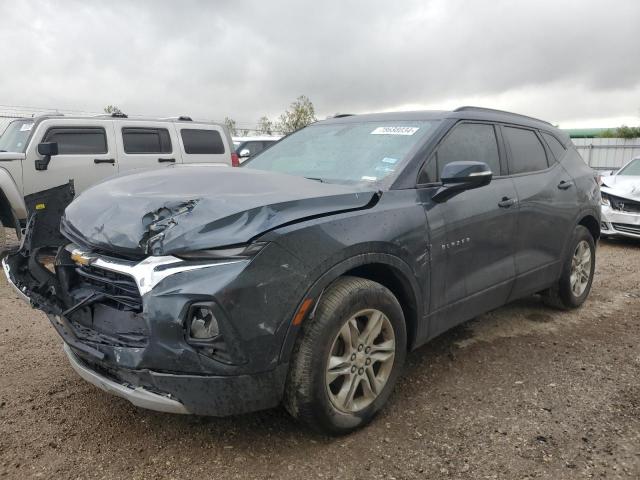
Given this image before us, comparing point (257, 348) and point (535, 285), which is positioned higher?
point (257, 348)

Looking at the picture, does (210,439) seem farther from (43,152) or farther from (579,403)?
(43,152)

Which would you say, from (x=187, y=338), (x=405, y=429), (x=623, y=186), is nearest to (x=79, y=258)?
(x=187, y=338)

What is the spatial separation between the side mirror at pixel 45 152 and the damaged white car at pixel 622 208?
28.0 feet

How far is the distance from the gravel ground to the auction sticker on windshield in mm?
1603

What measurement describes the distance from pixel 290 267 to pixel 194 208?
1.74ft

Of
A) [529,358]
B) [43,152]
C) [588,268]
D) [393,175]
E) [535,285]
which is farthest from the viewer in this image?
[43,152]

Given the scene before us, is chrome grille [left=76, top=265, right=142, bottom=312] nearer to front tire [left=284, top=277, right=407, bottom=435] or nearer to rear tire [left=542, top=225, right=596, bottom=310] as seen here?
front tire [left=284, top=277, right=407, bottom=435]

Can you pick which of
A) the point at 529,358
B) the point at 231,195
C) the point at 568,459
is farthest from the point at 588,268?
the point at 231,195

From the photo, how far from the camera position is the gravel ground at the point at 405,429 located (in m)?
2.55

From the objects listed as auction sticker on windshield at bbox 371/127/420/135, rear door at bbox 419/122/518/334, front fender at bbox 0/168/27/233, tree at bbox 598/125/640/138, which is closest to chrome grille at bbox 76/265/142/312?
rear door at bbox 419/122/518/334

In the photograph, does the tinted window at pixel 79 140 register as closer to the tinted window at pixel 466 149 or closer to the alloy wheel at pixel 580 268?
the tinted window at pixel 466 149

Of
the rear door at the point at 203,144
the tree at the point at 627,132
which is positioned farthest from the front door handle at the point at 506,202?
the tree at the point at 627,132

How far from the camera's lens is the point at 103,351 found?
248 cm

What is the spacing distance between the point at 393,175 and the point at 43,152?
244 inches
